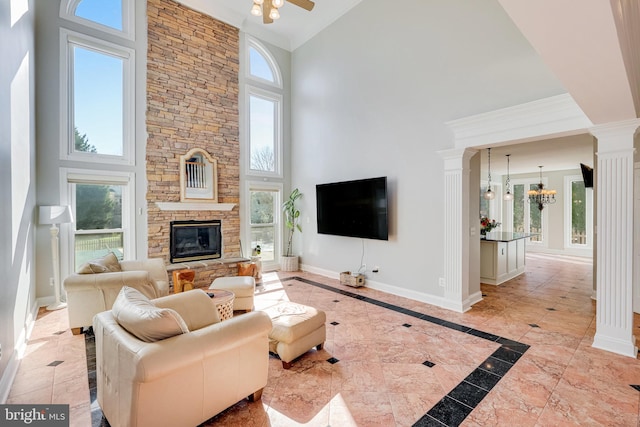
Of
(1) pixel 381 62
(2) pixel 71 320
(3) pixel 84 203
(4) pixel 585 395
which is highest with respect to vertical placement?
(1) pixel 381 62

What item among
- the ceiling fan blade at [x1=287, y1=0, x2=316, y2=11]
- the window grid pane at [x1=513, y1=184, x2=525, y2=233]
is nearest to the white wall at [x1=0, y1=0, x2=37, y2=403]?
the ceiling fan blade at [x1=287, y1=0, x2=316, y2=11]

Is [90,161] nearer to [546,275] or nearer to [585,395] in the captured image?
[585,395]

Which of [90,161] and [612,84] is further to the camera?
[90,161]

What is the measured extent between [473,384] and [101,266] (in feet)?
13.8

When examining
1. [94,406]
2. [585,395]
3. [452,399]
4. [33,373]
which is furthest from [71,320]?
[585,395]

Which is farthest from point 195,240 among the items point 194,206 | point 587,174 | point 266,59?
point 587,174

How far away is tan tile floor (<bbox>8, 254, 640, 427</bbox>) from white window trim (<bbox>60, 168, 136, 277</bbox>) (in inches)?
36.2

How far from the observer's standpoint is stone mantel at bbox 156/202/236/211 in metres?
5.43

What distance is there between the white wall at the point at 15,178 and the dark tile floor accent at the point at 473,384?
3.18m

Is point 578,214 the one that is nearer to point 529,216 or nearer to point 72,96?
point 529,216

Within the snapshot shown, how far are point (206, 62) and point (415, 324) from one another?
6.14 m

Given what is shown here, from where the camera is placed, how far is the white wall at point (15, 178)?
242 cm

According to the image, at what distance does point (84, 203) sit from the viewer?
15.9ft

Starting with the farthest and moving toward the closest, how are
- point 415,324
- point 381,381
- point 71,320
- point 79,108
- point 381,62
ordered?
point 381,62 → point 79,108 → point 415,324 → point 71,320 → point 381,381
